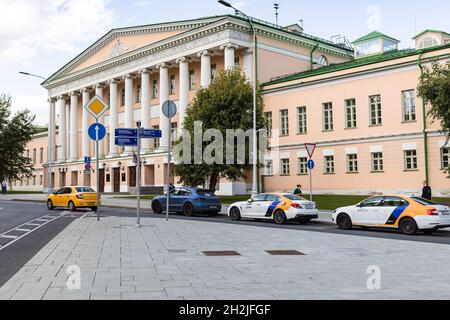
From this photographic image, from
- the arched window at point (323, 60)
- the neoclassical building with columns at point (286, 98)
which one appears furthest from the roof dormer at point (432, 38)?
the arched window at point (323, 60)

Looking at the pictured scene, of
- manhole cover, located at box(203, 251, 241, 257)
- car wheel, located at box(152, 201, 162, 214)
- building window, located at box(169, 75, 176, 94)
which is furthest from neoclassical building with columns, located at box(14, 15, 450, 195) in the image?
manhole cover, located at box(203, 251, 241, 257)

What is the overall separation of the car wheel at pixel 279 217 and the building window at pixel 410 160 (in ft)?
55.5

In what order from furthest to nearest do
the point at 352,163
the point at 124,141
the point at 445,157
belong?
1. the point at 352,163
2. the point at 445,157
3. the point at 124,141

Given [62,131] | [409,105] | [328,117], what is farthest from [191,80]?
[62,131]

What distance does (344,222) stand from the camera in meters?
19.6

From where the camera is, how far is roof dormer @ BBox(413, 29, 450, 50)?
41.5 meters

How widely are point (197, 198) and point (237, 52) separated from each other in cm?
2583

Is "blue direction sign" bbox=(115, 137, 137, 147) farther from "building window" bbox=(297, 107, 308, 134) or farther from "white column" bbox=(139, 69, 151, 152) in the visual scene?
"white column" bbox=(139, 69, 151, 152)

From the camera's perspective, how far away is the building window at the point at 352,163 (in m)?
38.8

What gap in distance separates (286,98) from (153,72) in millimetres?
20280

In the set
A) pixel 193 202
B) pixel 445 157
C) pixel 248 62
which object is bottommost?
pixel 193 202

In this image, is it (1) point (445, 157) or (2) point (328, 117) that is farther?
(2) point (328, 117)

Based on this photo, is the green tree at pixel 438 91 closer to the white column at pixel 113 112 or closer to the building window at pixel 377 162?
the building window at pixel 377 162

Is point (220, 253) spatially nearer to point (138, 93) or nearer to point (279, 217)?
point (279, 217)
